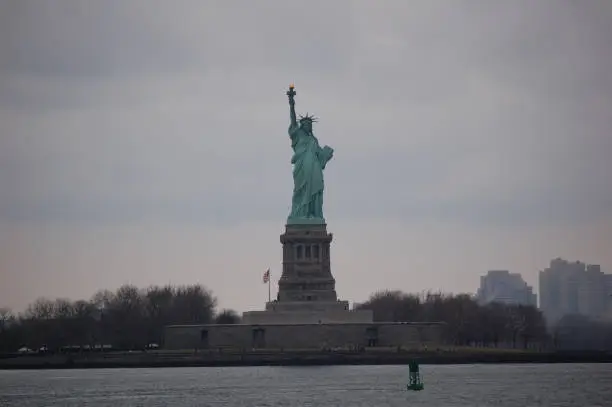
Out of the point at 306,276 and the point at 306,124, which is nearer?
the point at 306,276

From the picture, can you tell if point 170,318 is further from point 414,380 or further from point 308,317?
point 414,380

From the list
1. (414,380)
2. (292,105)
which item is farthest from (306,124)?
(414,380)

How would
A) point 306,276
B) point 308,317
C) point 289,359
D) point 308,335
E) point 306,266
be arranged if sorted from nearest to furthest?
point 289,359, point 308,335, point 308,317, point 306,276, point 306,266

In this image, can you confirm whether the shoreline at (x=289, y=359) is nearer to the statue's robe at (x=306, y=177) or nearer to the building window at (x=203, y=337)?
the building window at (x=203, y=337)

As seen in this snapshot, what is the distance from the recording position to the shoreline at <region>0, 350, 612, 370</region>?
5020 inches

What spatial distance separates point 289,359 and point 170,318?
103 feet

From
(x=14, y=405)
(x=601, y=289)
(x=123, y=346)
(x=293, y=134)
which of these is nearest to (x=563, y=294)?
(x=601, y=289)

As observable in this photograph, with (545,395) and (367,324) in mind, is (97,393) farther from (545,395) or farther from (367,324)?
(367,324)

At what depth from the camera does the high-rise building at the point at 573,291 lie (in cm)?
12500

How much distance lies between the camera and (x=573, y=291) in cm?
13500

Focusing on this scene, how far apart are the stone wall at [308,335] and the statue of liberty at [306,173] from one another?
10.7 m

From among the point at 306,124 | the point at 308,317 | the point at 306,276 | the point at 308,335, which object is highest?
the point at 306,124

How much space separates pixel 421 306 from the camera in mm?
163750

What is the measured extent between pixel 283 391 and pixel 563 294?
145ft
